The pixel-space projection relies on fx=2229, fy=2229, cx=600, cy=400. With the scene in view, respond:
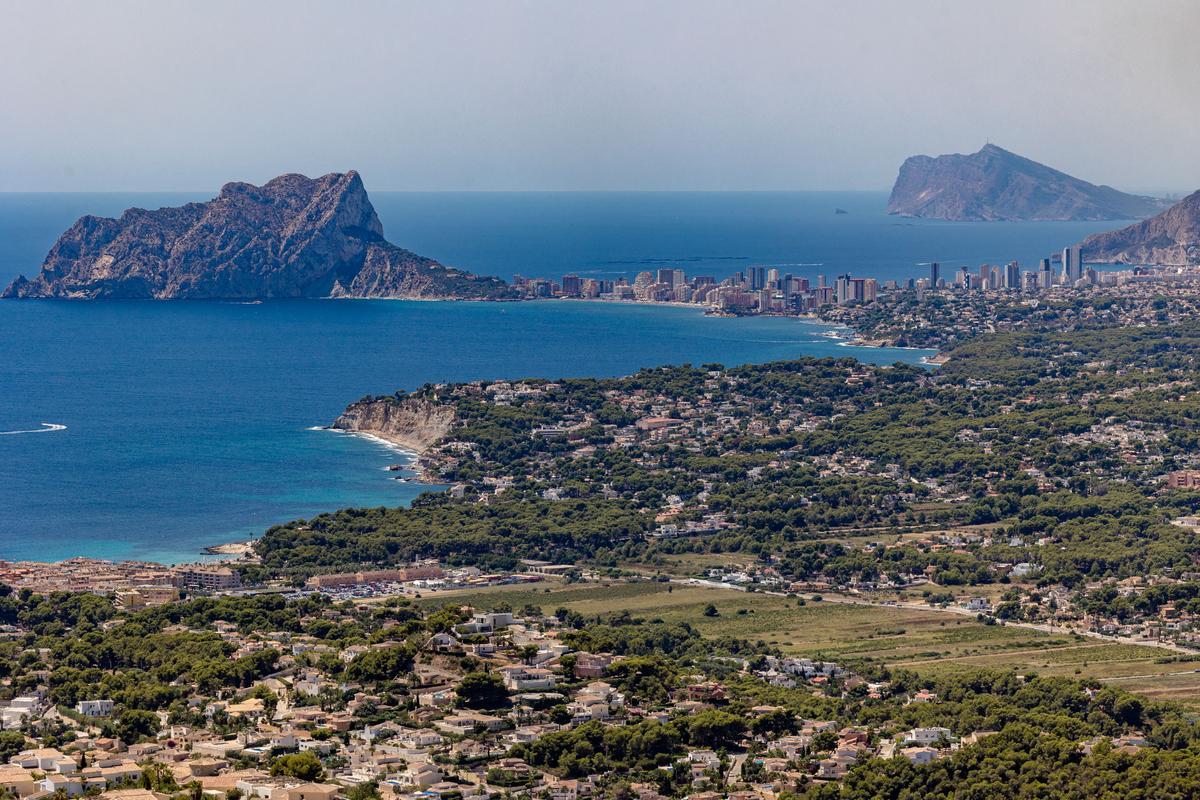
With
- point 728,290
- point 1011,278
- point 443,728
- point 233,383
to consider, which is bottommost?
point 443,728

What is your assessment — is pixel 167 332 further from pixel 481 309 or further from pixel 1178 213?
pixel 1178 213

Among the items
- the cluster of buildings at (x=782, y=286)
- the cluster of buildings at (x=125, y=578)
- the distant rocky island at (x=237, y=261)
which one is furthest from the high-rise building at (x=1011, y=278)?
the cluster of buildings at (x=125, y=578)

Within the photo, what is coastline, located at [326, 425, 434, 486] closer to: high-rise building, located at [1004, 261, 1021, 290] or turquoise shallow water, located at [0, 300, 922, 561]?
turquoise shallow water, located at [0, 300, 922, 561]

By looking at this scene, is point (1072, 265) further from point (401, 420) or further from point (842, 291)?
point (401, 420)

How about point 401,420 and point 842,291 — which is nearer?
point 401,420

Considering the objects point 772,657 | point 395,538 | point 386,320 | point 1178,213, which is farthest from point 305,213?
point 772,657

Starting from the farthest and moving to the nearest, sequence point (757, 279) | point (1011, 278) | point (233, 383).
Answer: point (757, 279)
point (1011, 278)
point (233, 383)

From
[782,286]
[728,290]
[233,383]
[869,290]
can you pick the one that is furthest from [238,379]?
[782,286]
